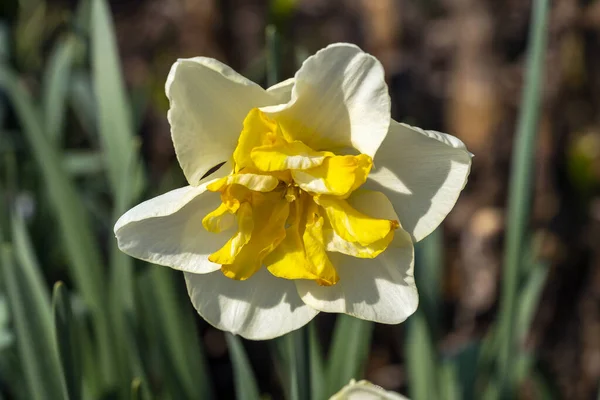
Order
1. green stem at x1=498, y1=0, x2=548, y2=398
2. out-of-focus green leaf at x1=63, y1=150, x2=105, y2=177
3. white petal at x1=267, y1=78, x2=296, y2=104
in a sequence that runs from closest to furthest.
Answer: white petal at x1=267, y1=78, x2=296, y2=104, green stem at x1=498, y1=0, x2=548, y2=398, out-of-focus green leaf at x1=63, y1=150, x2=105, y2=177

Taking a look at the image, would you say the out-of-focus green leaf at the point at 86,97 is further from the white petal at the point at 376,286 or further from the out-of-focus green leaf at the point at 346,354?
the white petal at the point at 376,286

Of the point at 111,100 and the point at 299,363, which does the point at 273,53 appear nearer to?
the point at 299,363

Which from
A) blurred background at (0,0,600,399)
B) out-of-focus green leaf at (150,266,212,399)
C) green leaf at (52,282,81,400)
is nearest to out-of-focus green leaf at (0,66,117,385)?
blurred background at (0,0,600,399)

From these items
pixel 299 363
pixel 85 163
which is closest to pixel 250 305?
pixel 299 363

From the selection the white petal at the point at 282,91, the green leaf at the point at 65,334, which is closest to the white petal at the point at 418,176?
the white petal at the point at 282,91

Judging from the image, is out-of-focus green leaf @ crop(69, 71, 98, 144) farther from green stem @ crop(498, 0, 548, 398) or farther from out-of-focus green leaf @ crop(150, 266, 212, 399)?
green stem @ crop(498, 0, 548, 398)

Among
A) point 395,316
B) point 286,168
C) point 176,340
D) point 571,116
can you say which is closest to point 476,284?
point 571,116

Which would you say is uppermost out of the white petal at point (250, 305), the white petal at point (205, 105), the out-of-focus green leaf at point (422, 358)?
the white petal at point (205, 105)
